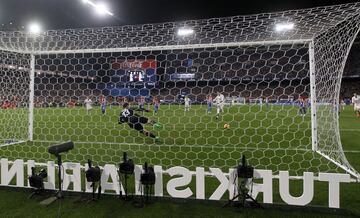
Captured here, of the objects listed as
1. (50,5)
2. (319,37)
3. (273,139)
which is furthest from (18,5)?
(319,37)

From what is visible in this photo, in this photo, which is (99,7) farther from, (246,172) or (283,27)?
(246,172)

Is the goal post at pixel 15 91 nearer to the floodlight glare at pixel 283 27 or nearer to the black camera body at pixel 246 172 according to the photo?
the floodlight glare at pixel 283 27

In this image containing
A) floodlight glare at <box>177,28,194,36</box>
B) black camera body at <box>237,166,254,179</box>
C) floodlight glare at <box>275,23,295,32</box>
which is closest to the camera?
black camera body at <box>237,166,254,179</box>

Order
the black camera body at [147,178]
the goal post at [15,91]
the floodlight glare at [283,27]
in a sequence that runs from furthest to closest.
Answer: the goal post at [15,91] < the floodlight glare at [283,27] < the black camera body at [147,178]

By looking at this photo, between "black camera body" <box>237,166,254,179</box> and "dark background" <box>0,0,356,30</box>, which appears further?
"dark background" <box>0,0,356,30</box>

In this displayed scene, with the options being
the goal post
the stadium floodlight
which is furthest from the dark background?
the goal post

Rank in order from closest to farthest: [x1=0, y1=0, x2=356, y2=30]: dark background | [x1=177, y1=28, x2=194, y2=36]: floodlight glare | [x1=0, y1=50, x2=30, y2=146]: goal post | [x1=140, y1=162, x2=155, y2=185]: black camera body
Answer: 1. [x1=140, y1=162, x2=155, y2=185]: black camera body
2. [x1=177, y1=28, x2=194, y2=36]: floodlight glare
3. [x1=0, y1=50, x2=30, y2=146]: goal post
4. [x1=0, y1=0, x2=356, y2=30]: dark background

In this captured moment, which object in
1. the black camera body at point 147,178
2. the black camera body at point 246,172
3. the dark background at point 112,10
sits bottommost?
the black camera body at point 147,178

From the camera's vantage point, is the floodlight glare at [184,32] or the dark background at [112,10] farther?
the dark background at [112,10]

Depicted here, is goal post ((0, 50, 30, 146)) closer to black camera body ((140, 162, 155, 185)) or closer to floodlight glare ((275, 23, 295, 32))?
black camera body ((140, 162, 155, 185))

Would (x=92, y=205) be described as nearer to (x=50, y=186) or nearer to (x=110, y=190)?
(x=110, y=190)

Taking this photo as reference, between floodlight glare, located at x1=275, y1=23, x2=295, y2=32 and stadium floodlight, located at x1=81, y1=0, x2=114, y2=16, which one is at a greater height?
stadium floodlight, located at x1=81, y1=0, x2=114, y2=16

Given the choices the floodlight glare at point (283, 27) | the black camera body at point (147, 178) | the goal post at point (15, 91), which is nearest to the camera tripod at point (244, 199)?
the black camera body at point (147, 178)

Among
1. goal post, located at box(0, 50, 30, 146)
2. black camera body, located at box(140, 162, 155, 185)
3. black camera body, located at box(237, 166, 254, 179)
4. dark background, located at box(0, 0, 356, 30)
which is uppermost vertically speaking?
dark background, located at box(0, 0, 356, 30)
